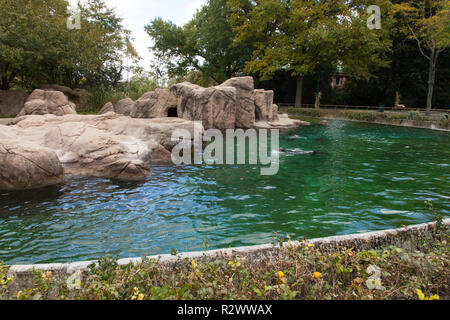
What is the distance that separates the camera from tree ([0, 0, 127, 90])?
20406 mm

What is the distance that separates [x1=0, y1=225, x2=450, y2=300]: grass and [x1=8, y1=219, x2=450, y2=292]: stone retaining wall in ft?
0.66

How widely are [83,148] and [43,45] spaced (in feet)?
51.3

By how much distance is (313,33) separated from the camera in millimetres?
29938

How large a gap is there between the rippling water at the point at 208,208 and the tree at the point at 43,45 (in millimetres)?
16558

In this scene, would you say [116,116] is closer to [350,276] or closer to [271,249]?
[271,249]

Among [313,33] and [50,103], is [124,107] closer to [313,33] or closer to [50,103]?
[50,103]

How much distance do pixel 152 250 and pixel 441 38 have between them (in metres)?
31.7

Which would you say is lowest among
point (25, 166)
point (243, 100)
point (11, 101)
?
point (25, 166)

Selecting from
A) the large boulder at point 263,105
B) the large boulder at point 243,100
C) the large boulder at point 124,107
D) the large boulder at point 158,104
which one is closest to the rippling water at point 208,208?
the large boulder at point 243,100

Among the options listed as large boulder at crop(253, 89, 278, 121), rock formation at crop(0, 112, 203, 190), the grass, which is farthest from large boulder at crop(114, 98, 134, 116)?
the grass

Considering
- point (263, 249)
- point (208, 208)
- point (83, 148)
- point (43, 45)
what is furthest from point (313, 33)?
point (263, 249)

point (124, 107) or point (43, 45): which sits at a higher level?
point (43, 45)

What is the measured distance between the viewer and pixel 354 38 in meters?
31.0

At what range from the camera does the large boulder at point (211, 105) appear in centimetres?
1986
